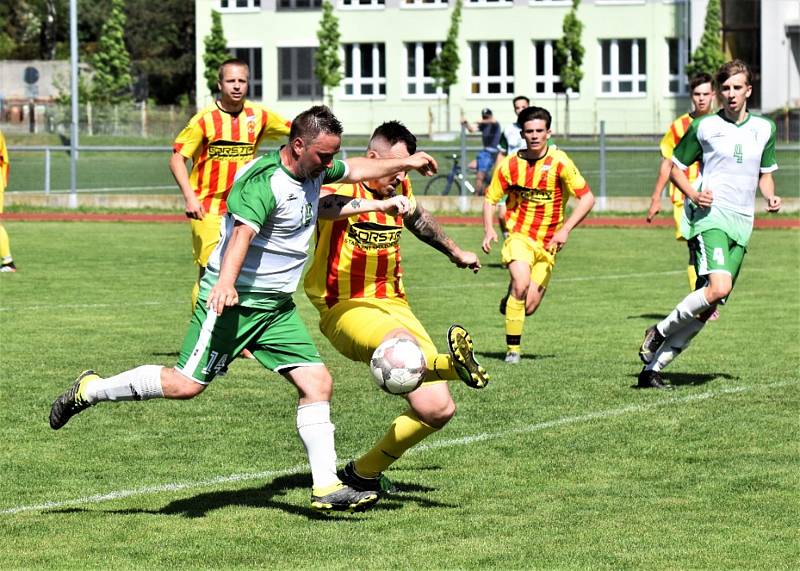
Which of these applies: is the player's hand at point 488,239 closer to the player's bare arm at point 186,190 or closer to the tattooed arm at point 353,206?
the player's bare arm at point 186,190

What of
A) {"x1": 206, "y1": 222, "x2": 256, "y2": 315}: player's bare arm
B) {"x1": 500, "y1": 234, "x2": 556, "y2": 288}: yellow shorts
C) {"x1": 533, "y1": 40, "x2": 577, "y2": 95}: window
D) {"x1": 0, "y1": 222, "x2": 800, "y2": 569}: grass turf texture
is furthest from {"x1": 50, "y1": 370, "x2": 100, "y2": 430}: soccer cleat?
{"x1": 533, "y1": 40, "x2": 577, "y2": 95}: window

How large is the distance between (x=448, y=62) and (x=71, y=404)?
56764mm

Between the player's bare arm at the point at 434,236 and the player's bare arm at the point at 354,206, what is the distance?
30cm

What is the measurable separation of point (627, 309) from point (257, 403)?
678 cm

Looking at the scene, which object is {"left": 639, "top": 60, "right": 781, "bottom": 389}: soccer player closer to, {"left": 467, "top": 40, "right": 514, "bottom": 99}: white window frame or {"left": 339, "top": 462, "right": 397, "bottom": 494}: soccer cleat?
{"left": 339, "top": 462, "right": 397, "bottom": 494}: soccer cleat

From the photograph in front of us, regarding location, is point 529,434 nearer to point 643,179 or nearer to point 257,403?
point 257,403

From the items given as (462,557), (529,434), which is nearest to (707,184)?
(529,434)

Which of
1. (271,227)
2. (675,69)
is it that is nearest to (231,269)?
(271,227)

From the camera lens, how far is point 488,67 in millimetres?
66062

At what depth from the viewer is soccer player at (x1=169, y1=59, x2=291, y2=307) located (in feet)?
40.0

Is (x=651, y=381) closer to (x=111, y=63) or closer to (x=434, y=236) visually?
(x=434, y=236)

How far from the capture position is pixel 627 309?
53.2ft

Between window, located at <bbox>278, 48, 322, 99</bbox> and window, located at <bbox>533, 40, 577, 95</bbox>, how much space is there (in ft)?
31.5

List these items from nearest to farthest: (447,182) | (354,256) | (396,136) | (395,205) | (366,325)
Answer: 1. (395,205)
2. (366,325)
3. (396,136)
4. (354,256)
5. (447,182)
